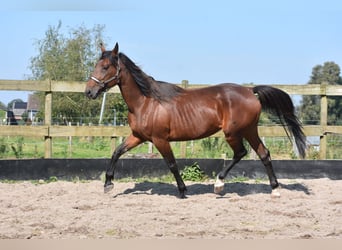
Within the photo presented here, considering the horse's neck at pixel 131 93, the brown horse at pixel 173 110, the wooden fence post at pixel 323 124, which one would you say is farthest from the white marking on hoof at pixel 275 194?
the wooden fence post at pixel 323 124

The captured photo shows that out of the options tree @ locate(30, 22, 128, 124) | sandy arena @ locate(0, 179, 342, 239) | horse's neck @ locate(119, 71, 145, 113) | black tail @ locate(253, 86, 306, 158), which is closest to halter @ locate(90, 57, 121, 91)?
horse's neck @ locate(119, 71, 145, 113)

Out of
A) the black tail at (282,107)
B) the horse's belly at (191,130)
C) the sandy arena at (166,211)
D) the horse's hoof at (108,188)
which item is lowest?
the sandy arena at (166,211)

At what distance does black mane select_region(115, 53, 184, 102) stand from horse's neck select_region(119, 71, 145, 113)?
6cm

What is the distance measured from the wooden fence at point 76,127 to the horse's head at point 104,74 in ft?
→ 5.76

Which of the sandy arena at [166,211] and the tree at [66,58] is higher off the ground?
the tree at [66,58]

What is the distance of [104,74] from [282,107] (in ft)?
8.28

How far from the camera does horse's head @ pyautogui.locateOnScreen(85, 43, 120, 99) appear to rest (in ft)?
18.9

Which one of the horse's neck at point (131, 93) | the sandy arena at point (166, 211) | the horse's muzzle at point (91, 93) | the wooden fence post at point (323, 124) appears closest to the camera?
the sandy arena at point (166, 211)

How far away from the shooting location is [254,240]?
134 inches

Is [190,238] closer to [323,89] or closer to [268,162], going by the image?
[268,162]

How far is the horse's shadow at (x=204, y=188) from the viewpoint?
244 inches

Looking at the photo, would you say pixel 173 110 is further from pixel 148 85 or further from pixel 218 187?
pixel 218 187

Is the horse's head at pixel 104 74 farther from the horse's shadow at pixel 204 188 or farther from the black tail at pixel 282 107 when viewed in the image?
the black tail at pixel 282 107

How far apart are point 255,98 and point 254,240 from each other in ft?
9.71
